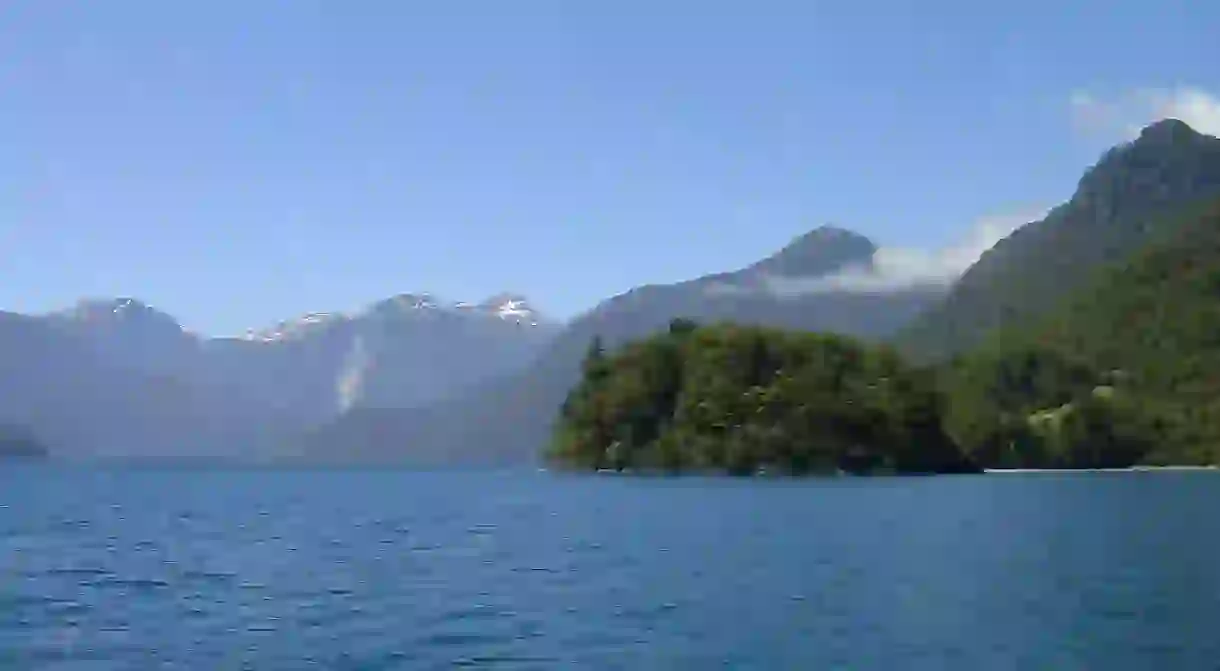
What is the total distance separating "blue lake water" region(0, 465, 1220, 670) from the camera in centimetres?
4044

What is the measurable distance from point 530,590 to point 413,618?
9408 mm

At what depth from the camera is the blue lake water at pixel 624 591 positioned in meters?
40.4

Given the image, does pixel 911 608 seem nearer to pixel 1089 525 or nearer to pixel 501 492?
pixel 1089 525

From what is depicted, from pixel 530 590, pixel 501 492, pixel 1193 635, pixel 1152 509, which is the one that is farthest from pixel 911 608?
pixel 501 492

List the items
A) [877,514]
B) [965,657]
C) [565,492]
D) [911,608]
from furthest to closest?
1. [565,492]
2. [877,514]
3. [911,608]
4. [965,657]

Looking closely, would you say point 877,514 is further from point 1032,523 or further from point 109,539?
point 109,539

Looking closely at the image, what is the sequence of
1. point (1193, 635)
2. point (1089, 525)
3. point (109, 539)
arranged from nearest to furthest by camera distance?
point (1193, 635) → point (109, 539) → point (1089, 525)

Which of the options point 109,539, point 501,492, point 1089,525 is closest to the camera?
point 109,539

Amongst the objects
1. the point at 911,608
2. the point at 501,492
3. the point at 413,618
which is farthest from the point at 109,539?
the point at 501,492

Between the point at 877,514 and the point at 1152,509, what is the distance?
22.5m

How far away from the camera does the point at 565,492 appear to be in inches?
6540

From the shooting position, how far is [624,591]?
183 feet

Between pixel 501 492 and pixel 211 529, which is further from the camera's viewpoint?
pixel 501 492

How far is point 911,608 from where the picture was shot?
49906 mm
